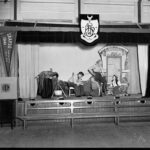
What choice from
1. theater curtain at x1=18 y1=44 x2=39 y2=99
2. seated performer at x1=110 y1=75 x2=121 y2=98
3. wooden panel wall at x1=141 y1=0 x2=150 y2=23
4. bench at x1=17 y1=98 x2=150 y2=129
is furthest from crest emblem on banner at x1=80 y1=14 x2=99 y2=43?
wooden panel wall at x1=141 y1=0 x2=150 y2=23

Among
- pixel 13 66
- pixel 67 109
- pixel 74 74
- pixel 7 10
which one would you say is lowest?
pixel 67 109

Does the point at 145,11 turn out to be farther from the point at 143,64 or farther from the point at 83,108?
the point at 83,108

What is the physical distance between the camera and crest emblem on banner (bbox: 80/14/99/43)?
6.12 m

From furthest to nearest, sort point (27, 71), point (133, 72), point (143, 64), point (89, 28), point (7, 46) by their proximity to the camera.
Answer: point (133, 72) → point (143, 64) → point (27, 71) → point (89, 28) → point (7, 46)

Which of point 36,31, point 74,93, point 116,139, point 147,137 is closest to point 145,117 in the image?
point 147,137

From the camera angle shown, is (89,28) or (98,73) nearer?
(89,28)

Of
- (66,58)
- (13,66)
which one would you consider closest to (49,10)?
(66,58)

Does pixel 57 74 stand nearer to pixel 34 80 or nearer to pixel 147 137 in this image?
pixel 34 80

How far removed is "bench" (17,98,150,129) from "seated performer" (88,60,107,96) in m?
0.95

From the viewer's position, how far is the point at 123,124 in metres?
5.59

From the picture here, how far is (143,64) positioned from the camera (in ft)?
21.6

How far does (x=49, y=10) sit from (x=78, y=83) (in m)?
2.78

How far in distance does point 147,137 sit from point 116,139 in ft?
2.36

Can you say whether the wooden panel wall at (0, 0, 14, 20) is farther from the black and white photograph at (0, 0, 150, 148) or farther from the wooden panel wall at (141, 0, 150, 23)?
the wooden panel wall at (141, 0, 150, 23)
